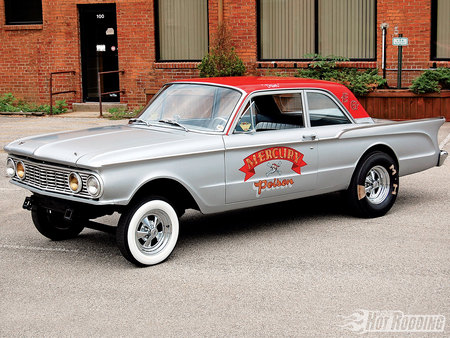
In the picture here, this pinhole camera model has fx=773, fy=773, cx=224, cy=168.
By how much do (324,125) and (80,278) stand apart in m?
3.09

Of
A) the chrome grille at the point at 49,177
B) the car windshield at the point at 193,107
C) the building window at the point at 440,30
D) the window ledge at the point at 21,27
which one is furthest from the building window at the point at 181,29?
the chrome grille at the point at 49,177

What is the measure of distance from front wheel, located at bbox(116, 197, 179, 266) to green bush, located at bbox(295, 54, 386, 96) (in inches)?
401

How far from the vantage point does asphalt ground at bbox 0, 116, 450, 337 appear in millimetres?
5188

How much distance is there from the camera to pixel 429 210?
28.1 ft

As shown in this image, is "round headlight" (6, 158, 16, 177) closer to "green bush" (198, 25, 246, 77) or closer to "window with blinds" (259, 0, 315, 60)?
"green bush" (198, 25, 246, 77)

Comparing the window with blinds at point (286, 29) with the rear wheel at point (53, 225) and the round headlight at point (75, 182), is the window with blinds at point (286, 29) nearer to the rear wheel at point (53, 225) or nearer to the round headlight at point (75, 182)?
the rear wheel at point (53, 225)

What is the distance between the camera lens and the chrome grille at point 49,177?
6.38 metres

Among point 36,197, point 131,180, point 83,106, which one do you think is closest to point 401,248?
point 131,180

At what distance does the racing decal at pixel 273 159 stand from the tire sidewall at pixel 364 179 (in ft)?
2.61

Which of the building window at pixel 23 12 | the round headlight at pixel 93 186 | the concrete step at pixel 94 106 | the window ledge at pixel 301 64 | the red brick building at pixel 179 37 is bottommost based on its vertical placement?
the concrete step at pixel 94 106

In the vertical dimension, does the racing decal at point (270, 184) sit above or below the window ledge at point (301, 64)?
below

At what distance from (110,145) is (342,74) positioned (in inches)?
451

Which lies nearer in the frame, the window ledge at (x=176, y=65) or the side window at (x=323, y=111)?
the side window at (x=323, y=111)

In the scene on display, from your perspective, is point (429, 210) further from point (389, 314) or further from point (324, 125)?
point (389, 314)
